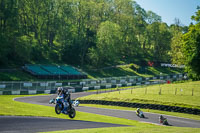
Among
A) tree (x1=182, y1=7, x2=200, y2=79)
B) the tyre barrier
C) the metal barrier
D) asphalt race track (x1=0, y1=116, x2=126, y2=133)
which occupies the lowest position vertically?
the tyre barrier

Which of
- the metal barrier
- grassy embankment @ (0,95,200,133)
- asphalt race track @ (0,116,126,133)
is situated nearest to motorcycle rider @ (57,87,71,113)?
grassy embankment @ (0,95,200,133)

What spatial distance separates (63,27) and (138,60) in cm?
4158

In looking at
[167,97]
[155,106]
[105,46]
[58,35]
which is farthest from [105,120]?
[105,46]

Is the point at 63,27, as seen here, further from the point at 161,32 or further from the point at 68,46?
the point at 161,32

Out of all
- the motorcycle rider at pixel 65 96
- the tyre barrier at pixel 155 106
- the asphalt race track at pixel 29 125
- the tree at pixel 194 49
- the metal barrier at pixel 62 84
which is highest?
the tree at pixel 194 49

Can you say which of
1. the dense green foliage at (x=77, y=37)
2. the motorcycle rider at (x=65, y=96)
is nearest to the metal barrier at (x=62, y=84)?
the dense green foliage at (x=77, y=37)

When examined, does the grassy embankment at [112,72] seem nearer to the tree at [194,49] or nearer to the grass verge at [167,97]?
the grass verge at [167,97]

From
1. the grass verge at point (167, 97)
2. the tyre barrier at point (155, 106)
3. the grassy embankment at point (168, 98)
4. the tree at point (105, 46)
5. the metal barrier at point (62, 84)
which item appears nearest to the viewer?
the tyre barrier at point (155, 106)

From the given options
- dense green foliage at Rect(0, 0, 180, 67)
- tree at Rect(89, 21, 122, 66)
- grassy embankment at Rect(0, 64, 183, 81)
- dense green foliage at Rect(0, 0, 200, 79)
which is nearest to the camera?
grassy embankment at Rect(0, 64, 183, 81)

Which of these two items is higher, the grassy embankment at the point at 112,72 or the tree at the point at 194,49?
the tree at the point at 194,49

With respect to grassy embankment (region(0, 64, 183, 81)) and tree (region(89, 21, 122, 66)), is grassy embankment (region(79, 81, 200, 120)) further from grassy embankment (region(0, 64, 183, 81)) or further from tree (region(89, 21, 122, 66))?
tree (region(89, 21, 122, 66))

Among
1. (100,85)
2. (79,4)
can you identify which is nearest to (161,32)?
(79,4)

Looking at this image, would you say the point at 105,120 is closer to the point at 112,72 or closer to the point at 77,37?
the point at 112,72

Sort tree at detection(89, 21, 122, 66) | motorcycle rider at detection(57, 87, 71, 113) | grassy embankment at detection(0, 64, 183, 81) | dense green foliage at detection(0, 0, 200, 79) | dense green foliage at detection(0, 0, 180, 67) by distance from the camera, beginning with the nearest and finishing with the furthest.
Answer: motorcycle rider at detection(57, 87, 71, 113)
grassy embankment at detection(0, 64, 183, 81)
dense green foliage at detection(0, 0, 200, 79)
dense green foliage at detection(0, 0, 180, 67)
tree at detection(89, 21, 122, 66)
